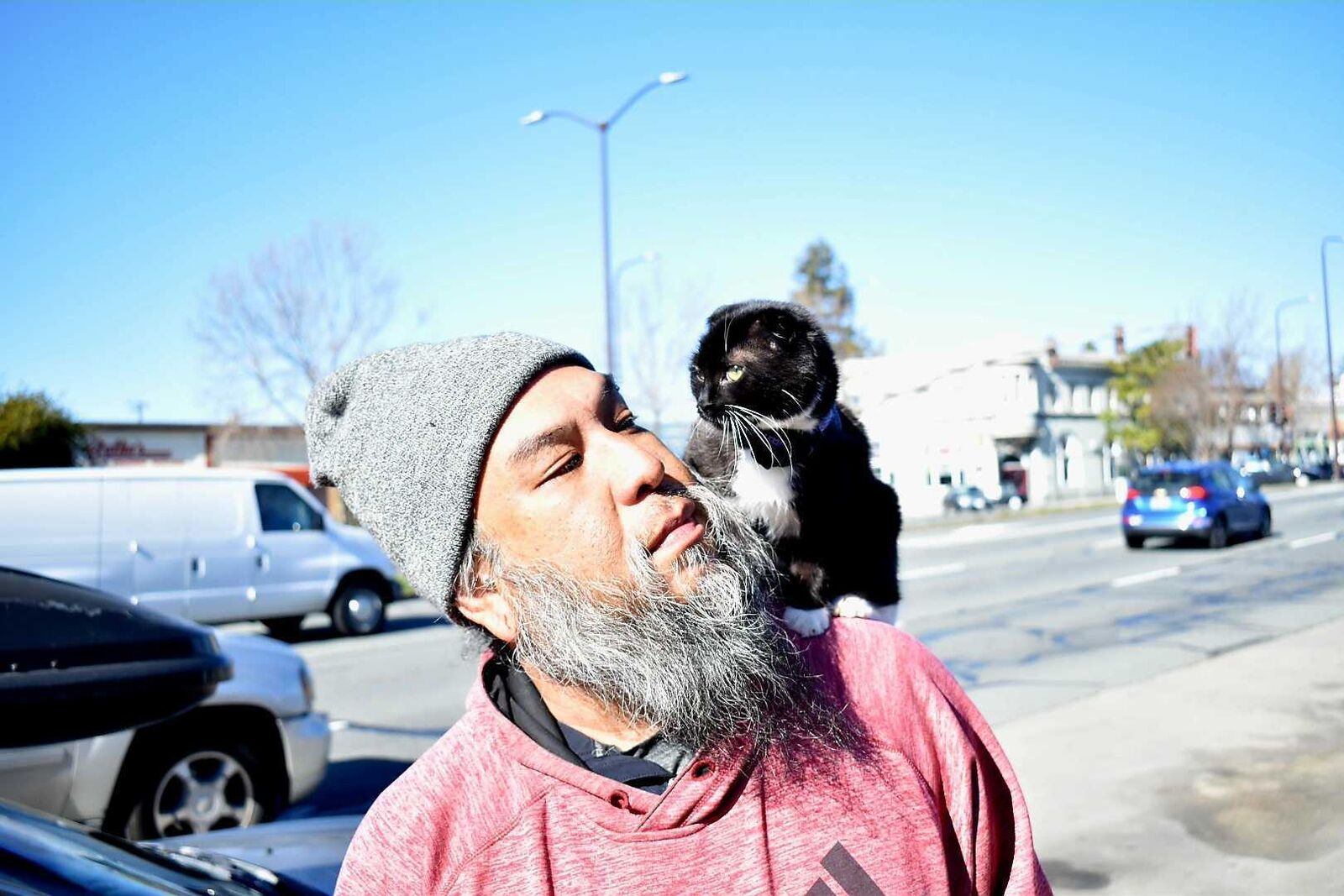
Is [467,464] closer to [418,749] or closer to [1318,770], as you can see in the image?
[1318,770]

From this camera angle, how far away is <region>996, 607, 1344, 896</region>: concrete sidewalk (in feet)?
13.6

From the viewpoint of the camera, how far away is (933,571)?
53.8 ft

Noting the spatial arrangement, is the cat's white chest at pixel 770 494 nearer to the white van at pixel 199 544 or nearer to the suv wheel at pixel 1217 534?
the white van at pixel 199 544

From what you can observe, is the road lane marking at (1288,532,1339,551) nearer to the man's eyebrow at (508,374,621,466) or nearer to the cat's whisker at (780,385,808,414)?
the cat's whisker at (780,385,808,414)

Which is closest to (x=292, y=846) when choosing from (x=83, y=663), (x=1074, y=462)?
(x=83, y=663)

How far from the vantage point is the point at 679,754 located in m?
1.54

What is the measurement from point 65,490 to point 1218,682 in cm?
989

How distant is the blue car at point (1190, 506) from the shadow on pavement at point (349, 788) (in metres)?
15.0

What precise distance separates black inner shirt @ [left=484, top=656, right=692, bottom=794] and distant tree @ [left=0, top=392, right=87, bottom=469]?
19241 mm

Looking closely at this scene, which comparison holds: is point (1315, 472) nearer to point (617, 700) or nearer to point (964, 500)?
point (964, 500)

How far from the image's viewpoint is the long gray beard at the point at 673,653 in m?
1.48

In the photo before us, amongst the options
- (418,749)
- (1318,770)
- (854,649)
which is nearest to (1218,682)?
(1318,770)

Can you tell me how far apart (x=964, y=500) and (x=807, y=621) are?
41.6 meters

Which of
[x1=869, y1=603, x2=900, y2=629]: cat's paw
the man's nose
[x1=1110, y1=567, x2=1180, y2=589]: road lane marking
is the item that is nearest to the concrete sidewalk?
[x1=869, y1=603, x2=900, y2=629]: cat's paw
